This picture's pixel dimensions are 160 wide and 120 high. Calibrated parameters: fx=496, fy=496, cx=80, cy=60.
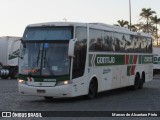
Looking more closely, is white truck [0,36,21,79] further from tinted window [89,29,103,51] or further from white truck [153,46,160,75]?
tinted window [89,29,103,51]

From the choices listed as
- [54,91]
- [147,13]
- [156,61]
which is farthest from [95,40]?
[147,13]

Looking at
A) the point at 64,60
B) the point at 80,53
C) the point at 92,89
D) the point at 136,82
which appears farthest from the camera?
the point at 136,82

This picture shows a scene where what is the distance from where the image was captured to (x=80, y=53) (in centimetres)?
1884

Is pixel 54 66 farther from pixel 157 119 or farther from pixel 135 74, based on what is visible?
pixel 135 74

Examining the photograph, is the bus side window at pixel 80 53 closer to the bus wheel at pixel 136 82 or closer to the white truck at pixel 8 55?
the bus wheel at pixel 136 82

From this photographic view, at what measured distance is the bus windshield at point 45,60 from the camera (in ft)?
59.5

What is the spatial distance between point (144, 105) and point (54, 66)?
3.56 m

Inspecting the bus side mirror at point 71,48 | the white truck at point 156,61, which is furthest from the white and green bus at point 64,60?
the white truck at point 156,61

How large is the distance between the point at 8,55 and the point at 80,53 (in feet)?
66.1

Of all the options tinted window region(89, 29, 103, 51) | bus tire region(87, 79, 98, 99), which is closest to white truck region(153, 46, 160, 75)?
tinted window region(89, 29, 103, 51)

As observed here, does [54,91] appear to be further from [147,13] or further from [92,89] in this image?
[147,13]

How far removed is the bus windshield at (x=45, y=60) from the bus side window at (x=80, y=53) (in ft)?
1.54

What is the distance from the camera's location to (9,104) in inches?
696

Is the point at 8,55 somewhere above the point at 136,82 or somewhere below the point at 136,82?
above
